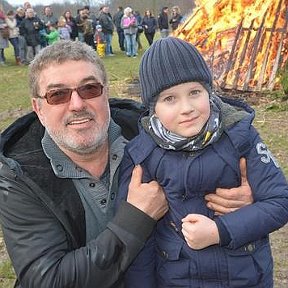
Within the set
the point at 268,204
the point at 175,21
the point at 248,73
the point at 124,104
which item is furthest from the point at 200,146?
the point at 175,21

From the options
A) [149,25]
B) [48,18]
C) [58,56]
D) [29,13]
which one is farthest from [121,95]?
[149,25]

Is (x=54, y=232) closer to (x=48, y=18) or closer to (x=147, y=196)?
(x=147, y=196)

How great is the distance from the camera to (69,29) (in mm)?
18844

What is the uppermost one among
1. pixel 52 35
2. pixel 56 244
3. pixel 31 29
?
pixel 56 244

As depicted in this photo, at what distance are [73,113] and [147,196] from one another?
489 mm

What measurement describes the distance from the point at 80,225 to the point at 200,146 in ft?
2.06

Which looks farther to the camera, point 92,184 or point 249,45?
point 249,45

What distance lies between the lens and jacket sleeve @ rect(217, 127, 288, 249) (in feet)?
7.10

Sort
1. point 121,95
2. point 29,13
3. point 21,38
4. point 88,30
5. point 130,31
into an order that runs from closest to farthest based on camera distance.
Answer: point 121,95
point 29,13
point 21,38
point 88,30
point 130,31

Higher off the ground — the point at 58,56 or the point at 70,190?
the point at 58,56

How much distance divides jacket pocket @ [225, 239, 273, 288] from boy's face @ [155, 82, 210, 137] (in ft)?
1.74

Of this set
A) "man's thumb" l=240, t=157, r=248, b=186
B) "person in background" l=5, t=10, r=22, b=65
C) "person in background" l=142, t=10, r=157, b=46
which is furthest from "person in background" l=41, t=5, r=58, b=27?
"man's thumb" l=240, t=157, r=248, b=186

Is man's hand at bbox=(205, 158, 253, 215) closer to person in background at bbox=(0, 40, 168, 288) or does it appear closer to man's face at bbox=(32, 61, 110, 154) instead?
person in background at bbox=(0, 40, 168, 288)

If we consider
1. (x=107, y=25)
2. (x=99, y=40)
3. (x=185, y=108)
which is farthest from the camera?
(x=107, y=25)
